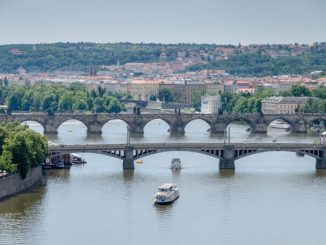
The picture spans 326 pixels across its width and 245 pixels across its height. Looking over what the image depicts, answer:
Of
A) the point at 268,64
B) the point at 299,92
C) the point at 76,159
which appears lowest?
the point at 76,159

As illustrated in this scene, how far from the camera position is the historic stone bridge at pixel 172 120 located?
87938 millimetres

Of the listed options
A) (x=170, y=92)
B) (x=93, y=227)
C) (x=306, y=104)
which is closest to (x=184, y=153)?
(x=93, y=227)

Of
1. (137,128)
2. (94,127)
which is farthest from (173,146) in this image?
(94,127)

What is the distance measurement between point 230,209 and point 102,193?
5721mm

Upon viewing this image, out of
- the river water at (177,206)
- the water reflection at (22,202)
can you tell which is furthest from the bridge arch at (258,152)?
the water reflection at (22,202)

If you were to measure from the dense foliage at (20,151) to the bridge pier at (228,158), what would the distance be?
851 centimetres

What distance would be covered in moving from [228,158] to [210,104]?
53586 millimetres

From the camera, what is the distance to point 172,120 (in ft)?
296

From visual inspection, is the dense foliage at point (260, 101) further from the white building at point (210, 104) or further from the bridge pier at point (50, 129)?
the bridge pier at point (50, 129)

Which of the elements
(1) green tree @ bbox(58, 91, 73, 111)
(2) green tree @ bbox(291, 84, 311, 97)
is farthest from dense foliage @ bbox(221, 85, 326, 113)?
(1) green tree @ bbox(58, 91, 73, 111)

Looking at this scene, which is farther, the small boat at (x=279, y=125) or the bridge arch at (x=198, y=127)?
the small boat at (x=279, y=125)

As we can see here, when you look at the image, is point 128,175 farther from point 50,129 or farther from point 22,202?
point 50,129

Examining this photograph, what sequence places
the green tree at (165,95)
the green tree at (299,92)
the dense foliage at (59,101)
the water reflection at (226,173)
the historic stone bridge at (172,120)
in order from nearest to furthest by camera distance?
1. the water reflection at (226,173)
2. the historic stone bridge at (172,120)
3. the dense foliage at (59,101)
4. the green tree at (299,92)
5. the green tree at (165,95)

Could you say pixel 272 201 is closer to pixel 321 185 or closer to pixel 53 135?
pixel 321 185
